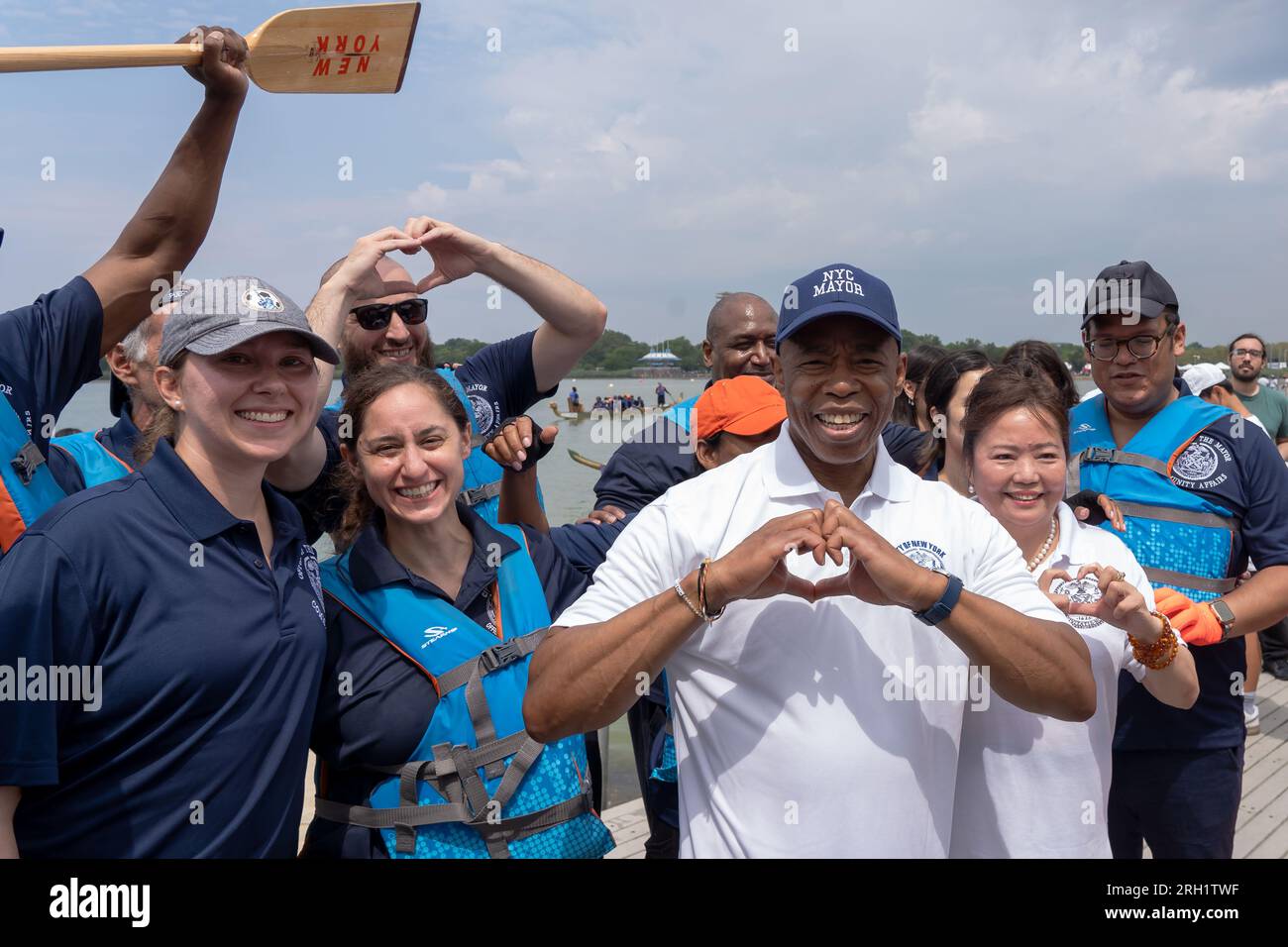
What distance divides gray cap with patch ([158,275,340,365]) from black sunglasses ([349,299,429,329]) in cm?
145

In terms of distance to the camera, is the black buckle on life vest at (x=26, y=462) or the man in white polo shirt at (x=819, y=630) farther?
the black buckle on life vest at (x=26, y=462)

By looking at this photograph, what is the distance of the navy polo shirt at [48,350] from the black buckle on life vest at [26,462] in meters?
0.08

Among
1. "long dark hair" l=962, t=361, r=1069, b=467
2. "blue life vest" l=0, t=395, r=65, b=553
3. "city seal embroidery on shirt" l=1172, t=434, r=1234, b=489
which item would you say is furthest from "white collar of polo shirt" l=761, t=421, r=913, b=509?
"blue life vest" l=0, t=395, r=65, b=553

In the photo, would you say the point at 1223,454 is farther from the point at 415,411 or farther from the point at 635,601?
the point at 415,411

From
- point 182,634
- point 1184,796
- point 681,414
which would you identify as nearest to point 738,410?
point 681,414

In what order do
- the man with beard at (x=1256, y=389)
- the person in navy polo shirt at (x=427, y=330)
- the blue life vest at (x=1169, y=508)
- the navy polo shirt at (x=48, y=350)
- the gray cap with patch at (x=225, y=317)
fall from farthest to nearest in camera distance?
the man with beard at (x=1256, y=389) → the blue life vest at (x=1169, y=508) → the person in navy polo shirt at (x=427, y=330) → the navy polo shirt at (x=48, y=350) → the gray cap with patch at (x=225, y=317)

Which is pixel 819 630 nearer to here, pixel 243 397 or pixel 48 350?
pixel 243 397

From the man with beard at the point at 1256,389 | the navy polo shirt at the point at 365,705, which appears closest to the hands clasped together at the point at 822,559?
the navy polo shirt at the point at 365,705

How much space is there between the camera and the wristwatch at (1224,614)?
3012 mm

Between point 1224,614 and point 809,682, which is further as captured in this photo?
point 1224,614

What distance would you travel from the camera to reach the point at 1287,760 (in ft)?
20.2

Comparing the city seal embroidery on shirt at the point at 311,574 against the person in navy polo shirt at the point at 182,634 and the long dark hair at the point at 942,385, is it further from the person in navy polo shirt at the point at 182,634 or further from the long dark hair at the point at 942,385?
the long dark hair at the point at 942,385

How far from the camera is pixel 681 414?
416cm

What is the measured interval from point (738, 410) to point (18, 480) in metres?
2.18
